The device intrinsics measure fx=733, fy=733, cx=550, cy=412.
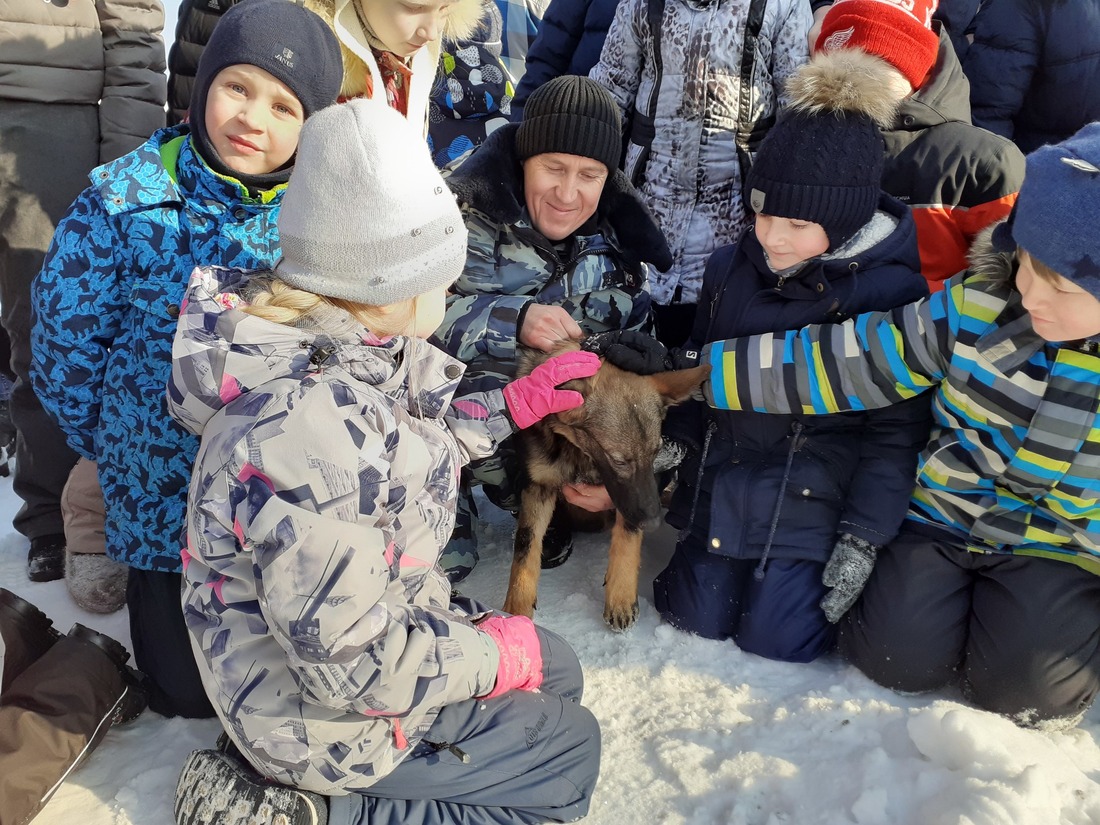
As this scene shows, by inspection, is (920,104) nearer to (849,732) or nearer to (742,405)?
(742,405)

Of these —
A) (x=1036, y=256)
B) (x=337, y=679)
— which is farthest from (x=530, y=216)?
(x=337, y=679)

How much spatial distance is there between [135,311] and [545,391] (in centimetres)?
162

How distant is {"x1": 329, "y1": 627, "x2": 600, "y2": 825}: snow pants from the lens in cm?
210

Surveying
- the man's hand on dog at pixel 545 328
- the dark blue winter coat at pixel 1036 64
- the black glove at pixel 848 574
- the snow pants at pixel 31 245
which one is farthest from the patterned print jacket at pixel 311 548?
the dark blue winter coat at pixel 1036 64

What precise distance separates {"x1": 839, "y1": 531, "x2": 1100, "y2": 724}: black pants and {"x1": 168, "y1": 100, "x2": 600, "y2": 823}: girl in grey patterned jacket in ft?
4.42

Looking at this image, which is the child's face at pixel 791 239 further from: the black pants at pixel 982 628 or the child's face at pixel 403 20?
the child's face at pixel 403 20

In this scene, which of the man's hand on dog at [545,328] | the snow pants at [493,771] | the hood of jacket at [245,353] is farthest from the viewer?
the man's hand on dog at [545,328]

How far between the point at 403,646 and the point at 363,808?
1.93 feet

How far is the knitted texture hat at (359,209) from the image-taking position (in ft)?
6.47

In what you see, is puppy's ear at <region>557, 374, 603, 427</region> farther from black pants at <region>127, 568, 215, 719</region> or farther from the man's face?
black pants at <region>127, 568, 215, 719</region>

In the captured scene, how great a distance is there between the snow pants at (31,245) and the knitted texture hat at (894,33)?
3.90m

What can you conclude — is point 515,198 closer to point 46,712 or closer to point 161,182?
point 161,182

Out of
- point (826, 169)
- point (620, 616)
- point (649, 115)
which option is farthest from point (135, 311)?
point (649, 115)

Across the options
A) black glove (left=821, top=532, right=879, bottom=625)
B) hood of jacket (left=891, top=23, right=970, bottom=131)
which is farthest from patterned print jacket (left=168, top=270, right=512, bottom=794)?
Answer: hood of jacket (left=891, top=23, right=970, bottom=131)
